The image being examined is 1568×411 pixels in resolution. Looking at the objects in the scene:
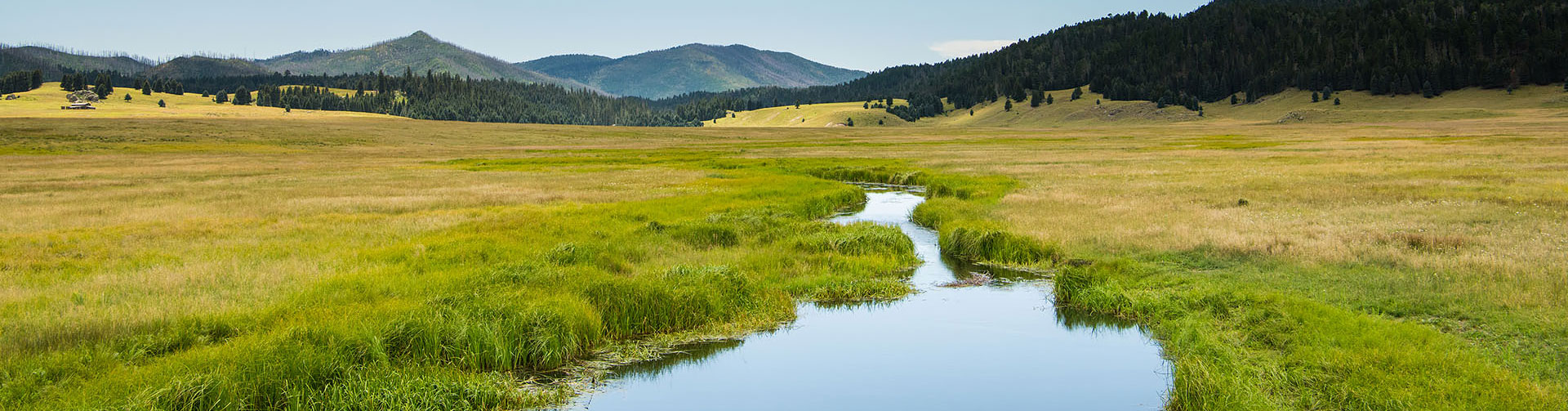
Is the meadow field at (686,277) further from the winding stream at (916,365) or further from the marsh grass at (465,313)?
the winding stream at (916,365)

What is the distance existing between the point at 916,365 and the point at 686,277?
5.03 metres

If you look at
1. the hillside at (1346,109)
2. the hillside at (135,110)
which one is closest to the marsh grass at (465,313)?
the hillside at (1346,109)

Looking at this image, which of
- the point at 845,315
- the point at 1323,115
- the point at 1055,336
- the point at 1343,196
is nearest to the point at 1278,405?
the point at 1055,336

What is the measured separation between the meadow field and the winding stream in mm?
559

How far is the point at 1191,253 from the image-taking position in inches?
715

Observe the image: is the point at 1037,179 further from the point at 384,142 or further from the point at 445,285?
the point at 384,142

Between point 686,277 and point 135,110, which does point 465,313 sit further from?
point 135,110

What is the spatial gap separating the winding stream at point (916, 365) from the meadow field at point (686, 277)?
1.83 feet

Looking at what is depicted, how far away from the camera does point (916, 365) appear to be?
39.8 ft

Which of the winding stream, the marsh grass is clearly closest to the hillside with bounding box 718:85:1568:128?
the marsh grass

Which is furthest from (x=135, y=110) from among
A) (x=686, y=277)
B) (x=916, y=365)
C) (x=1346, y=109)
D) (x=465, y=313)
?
(x=1346, y=109)

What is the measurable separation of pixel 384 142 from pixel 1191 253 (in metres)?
102

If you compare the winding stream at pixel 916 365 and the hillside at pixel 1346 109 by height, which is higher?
the hillside at pixel 1346 109

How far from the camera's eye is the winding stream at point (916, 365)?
10.7m
